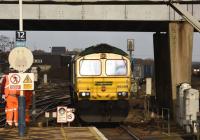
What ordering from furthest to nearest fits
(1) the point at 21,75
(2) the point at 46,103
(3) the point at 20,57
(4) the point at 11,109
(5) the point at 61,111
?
(2) the point at 46,103 → (5) the point at 61,111 → (4) the point at 11,109 → (1) the point at 21,75 → (3) the point at 20,57

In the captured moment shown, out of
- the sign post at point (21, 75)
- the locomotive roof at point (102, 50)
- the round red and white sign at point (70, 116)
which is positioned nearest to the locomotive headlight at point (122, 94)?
the locomotive roof at point (102, 50)

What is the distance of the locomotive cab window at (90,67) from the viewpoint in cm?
2467

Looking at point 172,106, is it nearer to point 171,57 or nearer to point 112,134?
point 171,57

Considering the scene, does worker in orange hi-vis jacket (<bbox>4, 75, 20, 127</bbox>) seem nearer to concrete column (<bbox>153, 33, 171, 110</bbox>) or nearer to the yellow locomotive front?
the yellow locomotive front

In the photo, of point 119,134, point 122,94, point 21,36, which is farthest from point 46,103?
point 21,36

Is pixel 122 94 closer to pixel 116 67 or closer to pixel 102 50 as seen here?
pixel 116 67

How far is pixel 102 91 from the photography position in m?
24.5

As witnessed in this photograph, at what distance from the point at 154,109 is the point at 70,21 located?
8883 millimetres

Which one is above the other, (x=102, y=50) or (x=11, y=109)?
(x=102, y=50)

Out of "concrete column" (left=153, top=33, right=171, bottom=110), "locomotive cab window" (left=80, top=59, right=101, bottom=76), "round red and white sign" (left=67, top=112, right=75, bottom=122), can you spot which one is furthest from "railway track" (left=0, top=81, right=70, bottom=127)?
"concrete column" (left=153, top=33, right=171, bottom=110)

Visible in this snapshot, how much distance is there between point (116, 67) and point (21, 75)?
316 inches

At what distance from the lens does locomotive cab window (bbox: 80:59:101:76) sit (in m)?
24.7

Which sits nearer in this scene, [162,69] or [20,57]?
[20,57]

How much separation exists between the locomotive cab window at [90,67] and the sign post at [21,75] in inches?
280
